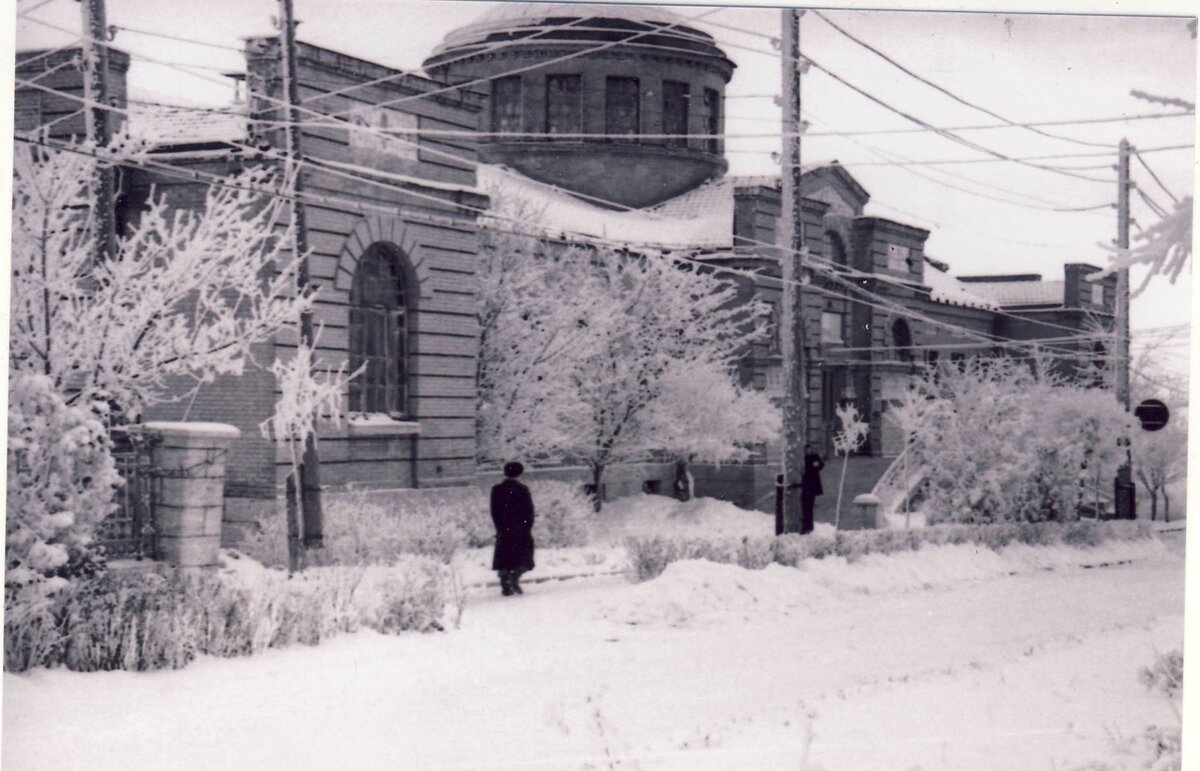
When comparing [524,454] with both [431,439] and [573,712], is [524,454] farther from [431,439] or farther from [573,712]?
[573,712]

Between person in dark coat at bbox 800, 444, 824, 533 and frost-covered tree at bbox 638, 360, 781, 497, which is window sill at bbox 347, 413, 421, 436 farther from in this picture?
frost-covered tree at bbox 638, 360, 781, 497

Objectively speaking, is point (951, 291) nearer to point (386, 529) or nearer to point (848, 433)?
point (848, 433)

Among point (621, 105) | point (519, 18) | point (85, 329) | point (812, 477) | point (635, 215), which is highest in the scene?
point (621, 105)

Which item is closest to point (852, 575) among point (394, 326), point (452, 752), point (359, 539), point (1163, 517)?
point (1163, 517)

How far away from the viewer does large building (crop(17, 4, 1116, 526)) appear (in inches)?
591

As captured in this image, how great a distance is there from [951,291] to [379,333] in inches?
384

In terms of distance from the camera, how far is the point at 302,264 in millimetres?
15383

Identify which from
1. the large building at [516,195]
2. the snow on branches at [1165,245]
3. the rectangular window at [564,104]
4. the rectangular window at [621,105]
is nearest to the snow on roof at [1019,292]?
the large building at [516,195]

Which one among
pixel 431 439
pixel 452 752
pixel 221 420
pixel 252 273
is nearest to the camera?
pixel 452 752

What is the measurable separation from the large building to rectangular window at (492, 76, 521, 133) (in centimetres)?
8

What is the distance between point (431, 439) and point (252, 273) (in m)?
5.98

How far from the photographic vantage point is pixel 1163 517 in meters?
17.0

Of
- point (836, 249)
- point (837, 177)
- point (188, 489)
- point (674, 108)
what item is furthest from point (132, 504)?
point (836, 249)

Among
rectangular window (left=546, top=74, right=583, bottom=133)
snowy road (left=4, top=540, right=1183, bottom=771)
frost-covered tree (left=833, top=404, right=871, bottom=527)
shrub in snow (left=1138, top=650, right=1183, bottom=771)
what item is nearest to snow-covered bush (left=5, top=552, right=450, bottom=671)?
snowy road (left=4, top=540, right=1183, bottom=771)
